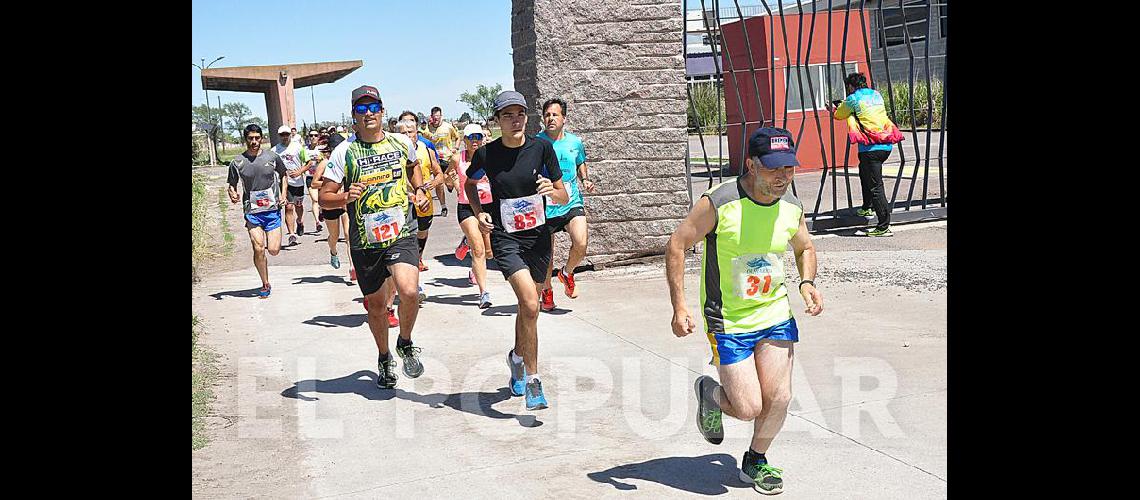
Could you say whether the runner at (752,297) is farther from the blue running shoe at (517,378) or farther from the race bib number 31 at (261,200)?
the race bib number 31 at (261,200)

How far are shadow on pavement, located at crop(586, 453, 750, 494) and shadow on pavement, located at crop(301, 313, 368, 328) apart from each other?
14.7ft

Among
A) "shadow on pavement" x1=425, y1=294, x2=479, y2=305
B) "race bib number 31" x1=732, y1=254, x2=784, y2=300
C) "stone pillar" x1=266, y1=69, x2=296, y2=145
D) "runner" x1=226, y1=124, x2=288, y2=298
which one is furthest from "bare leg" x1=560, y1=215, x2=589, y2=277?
"stone pillar" x1=266, y1=69, x2=296, y2=145

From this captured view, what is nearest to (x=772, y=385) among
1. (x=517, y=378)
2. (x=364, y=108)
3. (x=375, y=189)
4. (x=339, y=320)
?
(x=517, y=378)

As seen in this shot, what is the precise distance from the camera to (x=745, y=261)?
15.5 feet

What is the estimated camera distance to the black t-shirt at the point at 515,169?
6461mm

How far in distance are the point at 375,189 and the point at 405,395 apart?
1.30 m

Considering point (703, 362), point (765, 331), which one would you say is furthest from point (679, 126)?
point (765, 331)

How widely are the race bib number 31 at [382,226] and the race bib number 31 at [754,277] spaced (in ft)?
8.83

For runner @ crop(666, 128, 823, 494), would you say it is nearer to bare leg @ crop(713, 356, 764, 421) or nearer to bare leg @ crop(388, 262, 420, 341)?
bare leg @ crop(713, 356, 764, 421)

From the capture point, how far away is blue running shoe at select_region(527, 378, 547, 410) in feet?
20.1
